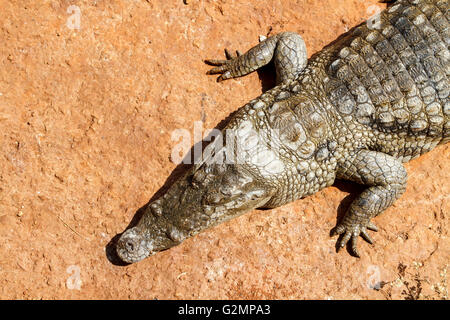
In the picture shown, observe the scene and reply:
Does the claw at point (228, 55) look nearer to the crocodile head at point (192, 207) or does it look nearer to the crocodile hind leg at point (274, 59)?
the crocodile hind leg at point (274, 59)

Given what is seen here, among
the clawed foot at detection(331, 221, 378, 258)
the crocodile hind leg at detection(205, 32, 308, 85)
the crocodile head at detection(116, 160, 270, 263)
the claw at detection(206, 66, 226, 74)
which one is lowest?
the clawed foot at detection(331, 221, 378, 258)

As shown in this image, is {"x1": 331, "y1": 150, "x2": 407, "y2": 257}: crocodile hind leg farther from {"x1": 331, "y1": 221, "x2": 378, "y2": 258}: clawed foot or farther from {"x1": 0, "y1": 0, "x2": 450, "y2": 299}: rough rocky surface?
{"x1": 0, "y1": 0, "x2": 450, "y2": 299}: rough rocky surface

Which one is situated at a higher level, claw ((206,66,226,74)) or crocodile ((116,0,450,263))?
claw ((206,66,226,74))

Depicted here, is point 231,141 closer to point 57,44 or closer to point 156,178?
point 156,178

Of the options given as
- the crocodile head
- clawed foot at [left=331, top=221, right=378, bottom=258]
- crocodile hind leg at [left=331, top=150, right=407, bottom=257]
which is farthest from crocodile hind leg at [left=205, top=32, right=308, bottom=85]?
clawed foot at [left=331, top=221, right=378, bottom=258]

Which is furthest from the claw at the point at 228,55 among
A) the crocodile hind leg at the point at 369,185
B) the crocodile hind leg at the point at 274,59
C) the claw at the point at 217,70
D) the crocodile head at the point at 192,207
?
the crocodile hind leg at the point at 369,185

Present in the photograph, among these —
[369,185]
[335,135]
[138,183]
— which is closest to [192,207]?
[138,183]

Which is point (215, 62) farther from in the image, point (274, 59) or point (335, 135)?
point (335, 135)
